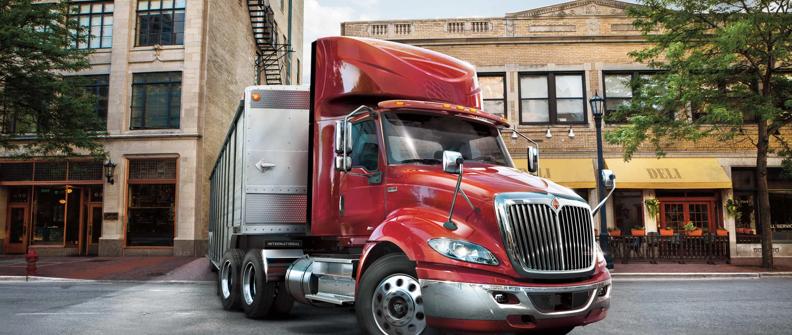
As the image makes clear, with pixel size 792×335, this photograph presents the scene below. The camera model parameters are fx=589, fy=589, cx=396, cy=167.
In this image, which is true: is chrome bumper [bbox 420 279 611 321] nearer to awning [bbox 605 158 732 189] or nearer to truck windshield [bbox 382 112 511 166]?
truck windshield [bbox 382 112 511 166]

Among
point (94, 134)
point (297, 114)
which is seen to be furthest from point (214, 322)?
point (94, 134)

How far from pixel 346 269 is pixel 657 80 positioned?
661 inches

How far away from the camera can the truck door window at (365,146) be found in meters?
6.62

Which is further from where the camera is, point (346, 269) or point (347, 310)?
point (347, 310)

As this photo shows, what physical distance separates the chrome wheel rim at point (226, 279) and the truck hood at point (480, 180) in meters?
4.04

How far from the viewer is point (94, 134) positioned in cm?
2128

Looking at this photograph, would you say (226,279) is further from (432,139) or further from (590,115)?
(590,115)

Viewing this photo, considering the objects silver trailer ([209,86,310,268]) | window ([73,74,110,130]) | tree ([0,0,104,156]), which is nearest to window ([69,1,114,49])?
window ([73,74,110,130])

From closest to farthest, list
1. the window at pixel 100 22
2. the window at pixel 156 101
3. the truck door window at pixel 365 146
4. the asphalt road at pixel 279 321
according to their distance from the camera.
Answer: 1. the truck door window at pixel 365 146
2. the asphalt road at pixel 279 321
3. the window at pixel 156 101
4. the window at pixel 100 22

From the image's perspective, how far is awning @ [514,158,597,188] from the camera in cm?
2252

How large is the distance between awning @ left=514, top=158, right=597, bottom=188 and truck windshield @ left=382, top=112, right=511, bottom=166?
1557 centimetres

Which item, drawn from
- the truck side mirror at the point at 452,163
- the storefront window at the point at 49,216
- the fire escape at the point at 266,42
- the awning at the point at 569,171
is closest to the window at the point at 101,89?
the storefront window at the point at 49,216

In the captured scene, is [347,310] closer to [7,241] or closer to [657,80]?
[657,80]

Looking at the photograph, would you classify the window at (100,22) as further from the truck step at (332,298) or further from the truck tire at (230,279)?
the truck step at (332,298)
